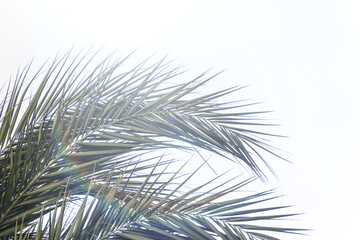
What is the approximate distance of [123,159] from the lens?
1.32 m

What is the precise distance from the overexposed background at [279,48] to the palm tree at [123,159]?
10.0 feet

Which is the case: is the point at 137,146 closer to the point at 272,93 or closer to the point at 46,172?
the point at 46,172

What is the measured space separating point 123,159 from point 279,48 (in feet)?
16.3

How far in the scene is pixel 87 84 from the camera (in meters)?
1.38

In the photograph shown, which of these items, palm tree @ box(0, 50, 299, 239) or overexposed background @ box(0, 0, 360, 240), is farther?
overexposed background @ box(0, 0, 360, 240)

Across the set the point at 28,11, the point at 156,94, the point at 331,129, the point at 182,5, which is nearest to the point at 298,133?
the point at 331,129

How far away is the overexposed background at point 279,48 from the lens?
15.3 ft

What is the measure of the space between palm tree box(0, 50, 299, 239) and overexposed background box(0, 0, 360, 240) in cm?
305

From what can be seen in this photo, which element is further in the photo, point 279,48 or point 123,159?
point 279,48

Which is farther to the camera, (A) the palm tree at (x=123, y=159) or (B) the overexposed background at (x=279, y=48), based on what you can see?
(B) the overexposed background at (x=279, y=48)

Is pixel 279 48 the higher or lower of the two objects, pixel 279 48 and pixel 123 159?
the higher

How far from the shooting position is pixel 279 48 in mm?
5961

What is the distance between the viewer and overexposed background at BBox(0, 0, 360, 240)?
4.65m

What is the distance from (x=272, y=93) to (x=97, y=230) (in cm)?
506
